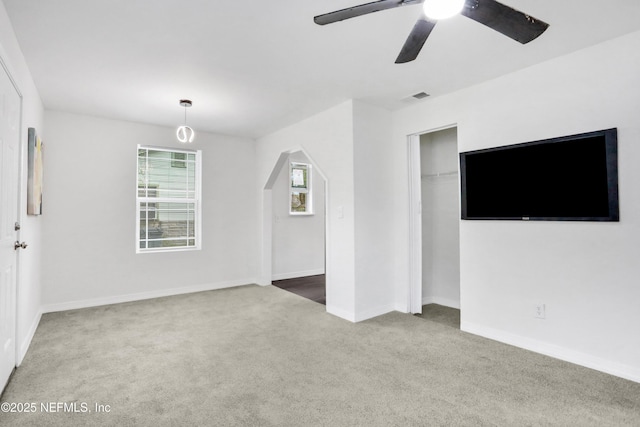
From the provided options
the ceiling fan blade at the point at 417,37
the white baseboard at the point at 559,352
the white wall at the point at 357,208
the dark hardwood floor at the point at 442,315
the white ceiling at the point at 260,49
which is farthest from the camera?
the white wall at the point at 357,208

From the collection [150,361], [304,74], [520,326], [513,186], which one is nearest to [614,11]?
[513,186]

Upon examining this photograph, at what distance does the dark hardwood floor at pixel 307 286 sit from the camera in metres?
4.96

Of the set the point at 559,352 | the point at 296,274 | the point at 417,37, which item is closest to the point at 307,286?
the point at 296,274

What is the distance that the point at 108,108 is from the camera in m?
4.14

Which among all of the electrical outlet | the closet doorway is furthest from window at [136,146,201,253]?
the electrical outlet

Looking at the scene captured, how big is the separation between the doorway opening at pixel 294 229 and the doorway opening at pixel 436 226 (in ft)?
6.22

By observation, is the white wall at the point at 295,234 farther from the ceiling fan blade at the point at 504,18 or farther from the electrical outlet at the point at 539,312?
the ceiling fan blade at the point at 504,18

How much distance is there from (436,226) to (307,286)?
2322 millimetres

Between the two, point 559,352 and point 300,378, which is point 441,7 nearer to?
point 300,378

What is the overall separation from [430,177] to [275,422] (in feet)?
11.5

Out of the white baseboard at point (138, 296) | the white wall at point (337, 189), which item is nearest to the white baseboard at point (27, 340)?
the white baseboard at point (138, 296)

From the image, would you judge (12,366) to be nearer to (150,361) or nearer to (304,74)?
(150,361)

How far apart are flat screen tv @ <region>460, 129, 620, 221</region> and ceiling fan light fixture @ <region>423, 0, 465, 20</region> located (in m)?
1.91

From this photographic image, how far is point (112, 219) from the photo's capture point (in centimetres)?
461
